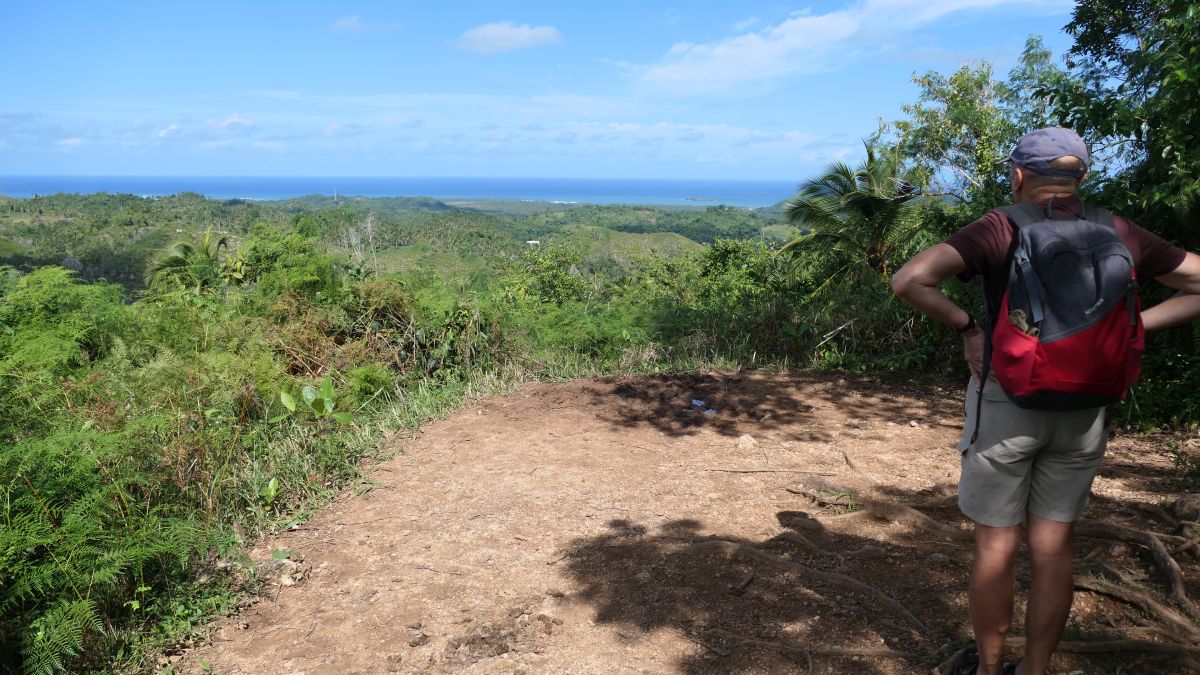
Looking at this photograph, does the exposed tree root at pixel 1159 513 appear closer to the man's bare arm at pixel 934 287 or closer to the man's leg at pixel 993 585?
the man's leg at pixel 993 585

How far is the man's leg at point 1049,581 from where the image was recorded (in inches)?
80.7

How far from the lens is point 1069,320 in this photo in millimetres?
1888

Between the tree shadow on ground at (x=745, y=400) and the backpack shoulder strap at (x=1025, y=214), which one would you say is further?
the tree shadow on ground at (x=745, y=400)

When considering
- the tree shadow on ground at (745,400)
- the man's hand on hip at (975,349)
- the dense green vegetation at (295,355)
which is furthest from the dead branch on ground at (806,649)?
the tree shadow on ground at (745,400)

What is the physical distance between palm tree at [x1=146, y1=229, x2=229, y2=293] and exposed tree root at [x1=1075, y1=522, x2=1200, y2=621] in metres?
7.47

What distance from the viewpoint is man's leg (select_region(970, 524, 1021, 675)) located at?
2068 millimetres

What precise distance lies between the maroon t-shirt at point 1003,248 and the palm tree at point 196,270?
7.35 m

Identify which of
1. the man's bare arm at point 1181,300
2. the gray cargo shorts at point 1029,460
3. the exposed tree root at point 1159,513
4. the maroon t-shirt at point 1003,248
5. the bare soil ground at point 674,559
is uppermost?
the maroon t-shirt at point 1003,248

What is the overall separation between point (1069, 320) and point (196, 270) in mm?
8406

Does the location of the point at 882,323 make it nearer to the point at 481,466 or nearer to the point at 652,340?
the point at 652,340

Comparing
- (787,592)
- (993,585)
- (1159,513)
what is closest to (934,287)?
(993,585)

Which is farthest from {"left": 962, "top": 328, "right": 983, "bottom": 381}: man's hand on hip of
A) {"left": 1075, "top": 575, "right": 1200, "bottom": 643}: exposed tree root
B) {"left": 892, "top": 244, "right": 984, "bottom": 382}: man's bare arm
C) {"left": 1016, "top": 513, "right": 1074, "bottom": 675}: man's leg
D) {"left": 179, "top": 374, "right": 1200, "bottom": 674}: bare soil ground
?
{"left": 1075, "top": 575, "right": 1200, "bottom": 643}: exposed tree root

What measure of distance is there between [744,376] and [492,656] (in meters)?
4.50

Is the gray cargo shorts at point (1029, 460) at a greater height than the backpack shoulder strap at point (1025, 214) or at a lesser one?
lesser
